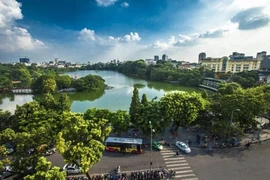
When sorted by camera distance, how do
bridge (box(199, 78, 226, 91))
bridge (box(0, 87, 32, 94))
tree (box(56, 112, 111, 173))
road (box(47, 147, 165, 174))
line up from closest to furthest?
tree (box(56, 112, 111, 173)) → road (box(47, 147, 165, 174)) → bridge (box(0, 87, 32, 94)) → bridge (box(199, 78, 226, 91))

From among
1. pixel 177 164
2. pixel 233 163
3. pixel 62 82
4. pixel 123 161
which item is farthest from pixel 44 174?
pixel 62 82

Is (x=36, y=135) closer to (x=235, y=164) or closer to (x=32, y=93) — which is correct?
(x=235, y=164)

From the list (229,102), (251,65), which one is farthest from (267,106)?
(251,65)

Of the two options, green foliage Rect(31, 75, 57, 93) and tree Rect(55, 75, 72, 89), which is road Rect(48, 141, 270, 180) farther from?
tree Rect(55, 75, 72, 89)

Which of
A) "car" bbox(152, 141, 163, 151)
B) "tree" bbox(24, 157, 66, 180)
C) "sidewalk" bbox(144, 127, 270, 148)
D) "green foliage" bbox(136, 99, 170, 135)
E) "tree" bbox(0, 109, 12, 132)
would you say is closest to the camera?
"tree" bbox(24, 157, 66, 180)

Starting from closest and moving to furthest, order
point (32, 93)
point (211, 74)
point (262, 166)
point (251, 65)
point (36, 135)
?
point (36, 135), point (262, 166), point (32, 93), point (211, 74), point (251, 65)

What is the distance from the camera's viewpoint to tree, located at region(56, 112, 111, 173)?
1051 centimetres

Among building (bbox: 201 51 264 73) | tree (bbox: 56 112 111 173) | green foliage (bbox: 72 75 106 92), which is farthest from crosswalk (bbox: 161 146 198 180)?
building (bbox: 201 51 264 73)

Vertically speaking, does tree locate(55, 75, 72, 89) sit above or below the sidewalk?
above

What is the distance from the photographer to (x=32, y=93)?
5322cm

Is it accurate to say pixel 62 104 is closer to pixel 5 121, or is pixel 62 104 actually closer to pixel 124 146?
pixel 5 121

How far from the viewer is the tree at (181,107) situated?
2020 centimetres

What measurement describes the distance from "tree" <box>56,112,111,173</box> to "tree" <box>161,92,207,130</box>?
9.76m

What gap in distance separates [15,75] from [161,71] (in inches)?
2401
